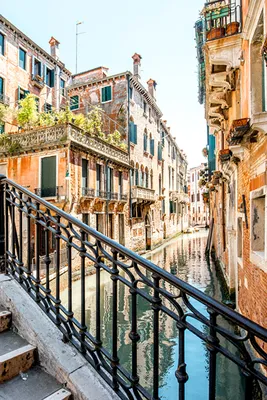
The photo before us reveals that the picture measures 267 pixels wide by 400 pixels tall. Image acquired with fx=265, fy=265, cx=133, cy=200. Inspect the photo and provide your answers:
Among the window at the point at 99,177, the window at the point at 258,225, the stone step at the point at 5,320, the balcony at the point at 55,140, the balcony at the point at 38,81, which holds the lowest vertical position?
the stone step at the point at 5,320

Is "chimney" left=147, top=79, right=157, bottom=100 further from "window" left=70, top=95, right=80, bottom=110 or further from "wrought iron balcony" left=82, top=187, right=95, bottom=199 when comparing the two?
"wrought iron balcony" left=82, top=187, right=95, bottom=199

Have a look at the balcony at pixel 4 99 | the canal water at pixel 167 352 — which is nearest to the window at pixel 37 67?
the balcony at pixel 4 99

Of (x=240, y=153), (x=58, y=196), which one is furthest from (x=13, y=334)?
(x=58, y=196)

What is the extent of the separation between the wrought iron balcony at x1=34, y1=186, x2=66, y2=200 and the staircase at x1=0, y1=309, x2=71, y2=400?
1083cm

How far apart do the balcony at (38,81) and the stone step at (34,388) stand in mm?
19407

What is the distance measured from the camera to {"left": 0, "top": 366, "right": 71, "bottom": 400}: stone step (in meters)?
1.49

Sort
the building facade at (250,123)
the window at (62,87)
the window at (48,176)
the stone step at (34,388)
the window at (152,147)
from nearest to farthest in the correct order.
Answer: the stone step at (34,388)
the building facade at (250,123)
the window at (48,176)
the window at (62,87)
the window at (152,147)

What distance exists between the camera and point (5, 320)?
1.96 meters

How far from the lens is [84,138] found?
13523 millimetres

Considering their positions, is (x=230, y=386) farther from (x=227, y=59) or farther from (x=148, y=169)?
(x=148, y=169)

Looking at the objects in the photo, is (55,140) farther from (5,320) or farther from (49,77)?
(5,320)

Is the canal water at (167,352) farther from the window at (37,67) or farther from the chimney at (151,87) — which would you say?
the chimney at (151,87)

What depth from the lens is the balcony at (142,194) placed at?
18.1 metres

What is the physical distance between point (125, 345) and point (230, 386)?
2.22 meters
